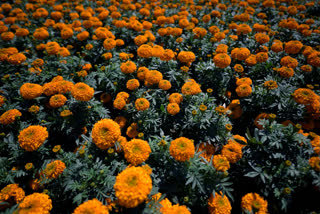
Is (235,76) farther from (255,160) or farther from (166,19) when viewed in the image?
(166,19)

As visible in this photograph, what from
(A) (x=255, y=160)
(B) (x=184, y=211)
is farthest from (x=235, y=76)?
(B) (x=184, y=211)

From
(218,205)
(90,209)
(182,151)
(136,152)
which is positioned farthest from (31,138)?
(218,205)

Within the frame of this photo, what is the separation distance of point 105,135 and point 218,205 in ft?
6.07

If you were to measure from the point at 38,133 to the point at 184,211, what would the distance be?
2355 mm

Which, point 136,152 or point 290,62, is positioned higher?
point 290,62

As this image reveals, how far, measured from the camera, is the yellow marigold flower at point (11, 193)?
2430 mm

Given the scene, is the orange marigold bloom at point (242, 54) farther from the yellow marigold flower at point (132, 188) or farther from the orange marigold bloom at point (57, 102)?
the orange marigold bloom at point (57, 102)

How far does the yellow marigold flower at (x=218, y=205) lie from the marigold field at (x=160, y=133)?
14mm

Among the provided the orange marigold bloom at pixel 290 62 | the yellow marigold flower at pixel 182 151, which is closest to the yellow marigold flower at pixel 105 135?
the yellow marigold flower at pixel 182 151

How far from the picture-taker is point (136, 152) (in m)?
2.31

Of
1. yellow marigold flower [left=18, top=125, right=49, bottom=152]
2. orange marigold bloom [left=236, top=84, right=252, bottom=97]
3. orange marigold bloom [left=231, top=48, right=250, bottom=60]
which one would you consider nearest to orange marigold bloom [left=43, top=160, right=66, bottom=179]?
yellow marigold flower [left=18, top=125, right=49, bottom=152]

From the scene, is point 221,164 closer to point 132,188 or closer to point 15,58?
point 132,188

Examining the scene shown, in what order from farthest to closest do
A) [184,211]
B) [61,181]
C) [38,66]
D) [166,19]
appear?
[166,19] < [38,66] < [61,181] < [184,211]

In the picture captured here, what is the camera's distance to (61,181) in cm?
249
